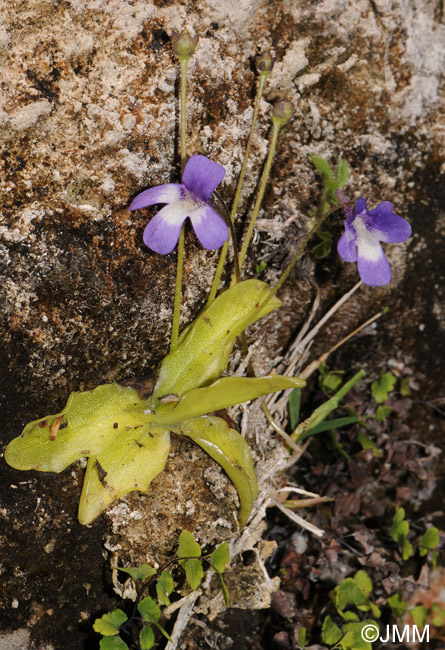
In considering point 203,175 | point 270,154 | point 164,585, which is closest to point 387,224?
point 270,154

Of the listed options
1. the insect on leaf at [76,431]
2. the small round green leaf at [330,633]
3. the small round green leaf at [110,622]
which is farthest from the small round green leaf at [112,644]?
the small round green leaf at [330,633]

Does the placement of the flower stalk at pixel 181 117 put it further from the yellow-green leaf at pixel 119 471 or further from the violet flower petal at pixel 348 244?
the violet flower petal at pixel 348 244

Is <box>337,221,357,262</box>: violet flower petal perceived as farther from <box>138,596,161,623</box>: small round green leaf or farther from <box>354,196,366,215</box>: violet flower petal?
<box>138,596,161,623</box>: small round green leaf

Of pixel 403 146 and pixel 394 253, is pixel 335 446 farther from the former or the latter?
pixel 403 146

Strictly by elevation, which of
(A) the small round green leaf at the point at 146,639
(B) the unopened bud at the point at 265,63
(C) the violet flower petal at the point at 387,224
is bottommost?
(A) the small round green leaf at the point at 146,639

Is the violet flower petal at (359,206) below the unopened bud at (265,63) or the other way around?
below
